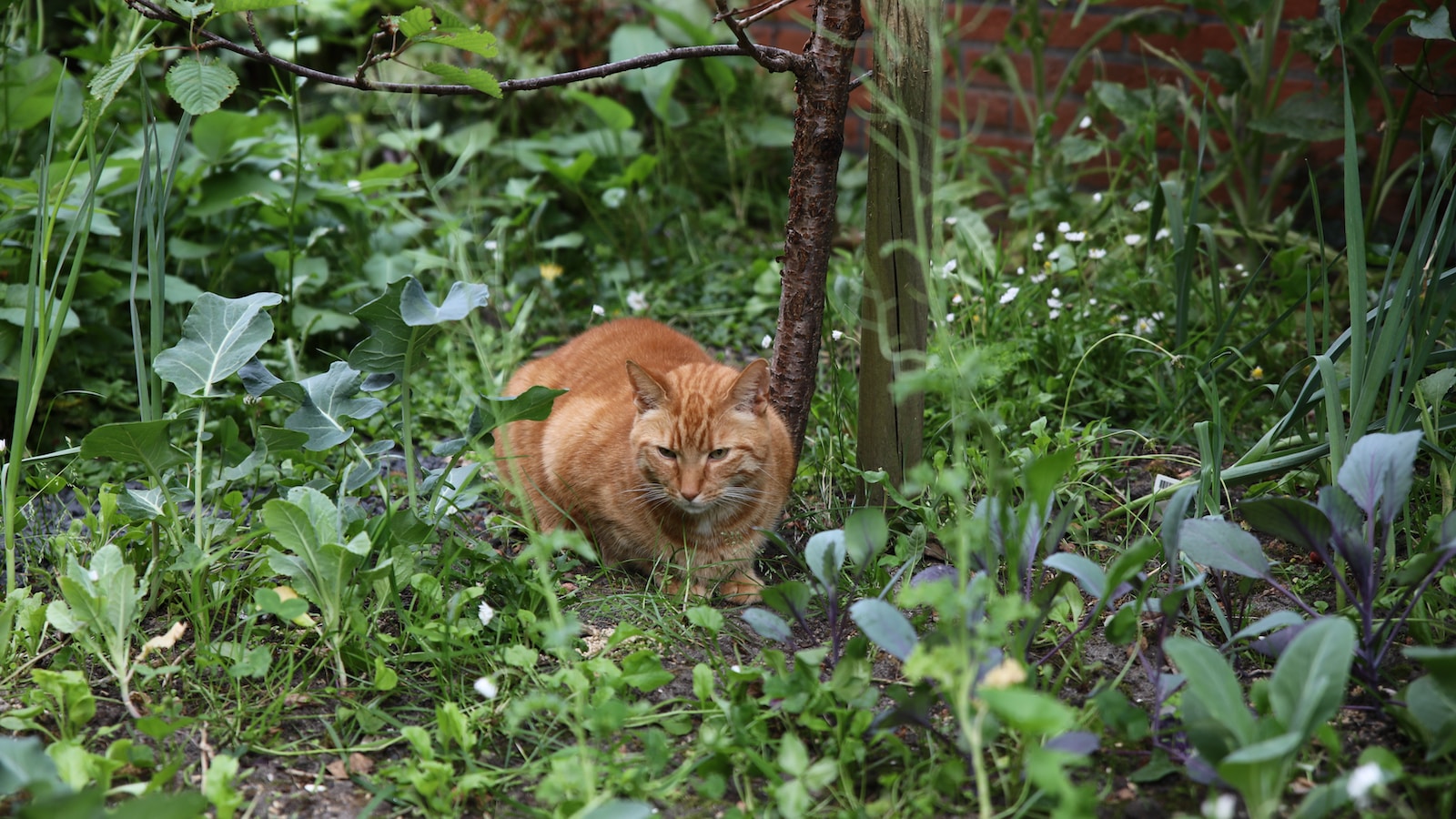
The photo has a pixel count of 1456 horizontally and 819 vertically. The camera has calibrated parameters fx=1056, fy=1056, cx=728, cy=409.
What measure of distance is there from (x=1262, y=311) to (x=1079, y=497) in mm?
1519

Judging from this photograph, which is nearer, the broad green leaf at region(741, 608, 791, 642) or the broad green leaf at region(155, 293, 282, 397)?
the broad green leaf at region(741, 608, 791, 642)

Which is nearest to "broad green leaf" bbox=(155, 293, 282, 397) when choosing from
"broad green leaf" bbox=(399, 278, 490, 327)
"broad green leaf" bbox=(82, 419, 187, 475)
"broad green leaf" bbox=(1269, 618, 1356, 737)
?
"broad green leaf" bbox=(82, 419, 187, 475)

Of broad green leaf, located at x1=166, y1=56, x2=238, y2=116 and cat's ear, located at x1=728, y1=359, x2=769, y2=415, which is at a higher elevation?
broad green leaf, located at x1=166, y1=56, x2=238, y2=116

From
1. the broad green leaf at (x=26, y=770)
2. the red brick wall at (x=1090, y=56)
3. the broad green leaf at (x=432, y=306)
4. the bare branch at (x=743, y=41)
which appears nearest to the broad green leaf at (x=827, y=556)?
the broad green leaf at (x=432, y=306)

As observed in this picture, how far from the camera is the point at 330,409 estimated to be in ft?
6.82

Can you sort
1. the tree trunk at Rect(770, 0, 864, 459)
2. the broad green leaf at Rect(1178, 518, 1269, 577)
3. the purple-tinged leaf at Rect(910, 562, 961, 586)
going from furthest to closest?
the tree trunk at Rect(770, 0, 864, 459), the purple-tinged leaf at Rect(910, 562, 961, 586), the broad green leaf at Rect(1178, 518, 1269, 577)

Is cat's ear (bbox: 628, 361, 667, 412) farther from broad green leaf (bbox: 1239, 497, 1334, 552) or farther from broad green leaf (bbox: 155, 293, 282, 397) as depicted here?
broad green leaf (bbox: 1239, 497, 1334, 552)

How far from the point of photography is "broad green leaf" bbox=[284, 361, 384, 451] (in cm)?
205

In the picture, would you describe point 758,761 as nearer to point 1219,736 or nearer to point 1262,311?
point 1219,736

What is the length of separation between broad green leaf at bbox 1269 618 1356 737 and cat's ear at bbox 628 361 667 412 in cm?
132

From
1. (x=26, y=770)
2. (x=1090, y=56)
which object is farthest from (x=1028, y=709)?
(x=1090, y=56)

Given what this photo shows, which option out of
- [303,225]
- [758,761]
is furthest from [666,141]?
[758,761]

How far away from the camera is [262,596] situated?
1675mm

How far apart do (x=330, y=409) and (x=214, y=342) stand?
25 centimetres
